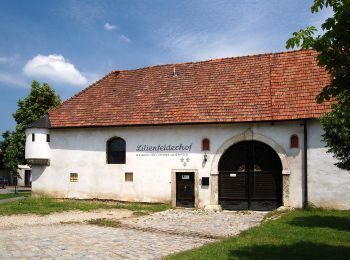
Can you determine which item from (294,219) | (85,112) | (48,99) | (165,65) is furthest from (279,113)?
(48,99)

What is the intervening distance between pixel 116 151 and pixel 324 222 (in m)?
11.3

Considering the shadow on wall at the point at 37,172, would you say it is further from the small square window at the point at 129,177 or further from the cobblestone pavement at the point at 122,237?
the cobblestone pavement at the point at 122,237

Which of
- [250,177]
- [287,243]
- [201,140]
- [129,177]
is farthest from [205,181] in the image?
[287,243]

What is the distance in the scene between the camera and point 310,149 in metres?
17.9

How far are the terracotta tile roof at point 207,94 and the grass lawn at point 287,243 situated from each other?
6.16m

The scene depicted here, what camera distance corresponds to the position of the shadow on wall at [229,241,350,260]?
8352 mm

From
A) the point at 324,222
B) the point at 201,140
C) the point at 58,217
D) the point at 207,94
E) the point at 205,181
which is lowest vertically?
the point at 58,217

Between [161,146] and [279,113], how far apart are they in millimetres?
5814

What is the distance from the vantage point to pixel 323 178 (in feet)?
57.7

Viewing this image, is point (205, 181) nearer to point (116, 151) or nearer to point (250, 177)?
point (250, 177)

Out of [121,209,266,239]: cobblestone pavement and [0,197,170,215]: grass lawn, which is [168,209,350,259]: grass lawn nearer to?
[121,209,266,239]: cobblestone pavement

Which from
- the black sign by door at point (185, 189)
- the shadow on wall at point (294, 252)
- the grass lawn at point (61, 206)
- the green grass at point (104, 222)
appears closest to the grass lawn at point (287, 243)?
the shadow on wall at point (294, 252)

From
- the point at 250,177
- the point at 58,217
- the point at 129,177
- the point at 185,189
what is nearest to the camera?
the point at 58,217

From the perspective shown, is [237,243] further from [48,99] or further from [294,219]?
[48,99]
